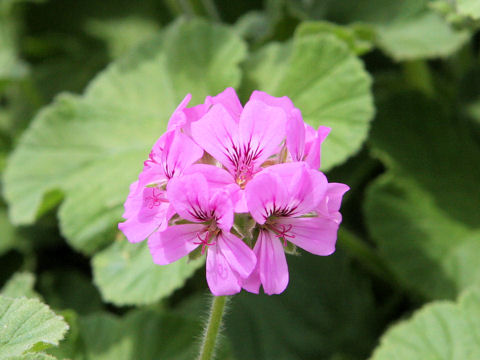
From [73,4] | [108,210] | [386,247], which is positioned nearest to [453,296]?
[386,247]

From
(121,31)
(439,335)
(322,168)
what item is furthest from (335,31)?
(121,31)

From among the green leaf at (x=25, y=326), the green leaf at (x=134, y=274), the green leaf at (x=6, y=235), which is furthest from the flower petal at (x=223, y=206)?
the green leaf at (x=6, y=235)

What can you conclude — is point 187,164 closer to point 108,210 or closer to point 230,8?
point 108,210

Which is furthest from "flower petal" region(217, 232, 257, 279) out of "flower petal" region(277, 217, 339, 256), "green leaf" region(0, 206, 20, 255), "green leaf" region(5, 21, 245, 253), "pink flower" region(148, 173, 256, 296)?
"green leaf" region(0, 206, 20, 255)

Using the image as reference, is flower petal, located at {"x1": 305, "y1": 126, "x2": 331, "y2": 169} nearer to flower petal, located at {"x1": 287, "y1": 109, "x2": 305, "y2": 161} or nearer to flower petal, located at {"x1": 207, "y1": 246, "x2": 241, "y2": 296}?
flower petal, located at {"x1": 287, "y1": 109, "x2": 305, "y2": 161}

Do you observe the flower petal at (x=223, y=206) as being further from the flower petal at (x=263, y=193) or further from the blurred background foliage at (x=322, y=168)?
the blurred background foliage at (x=322, y=168)

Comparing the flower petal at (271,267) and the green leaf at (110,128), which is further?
the green leaf at (110,128)

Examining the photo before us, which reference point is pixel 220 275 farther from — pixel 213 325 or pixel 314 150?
pixel 314 150
